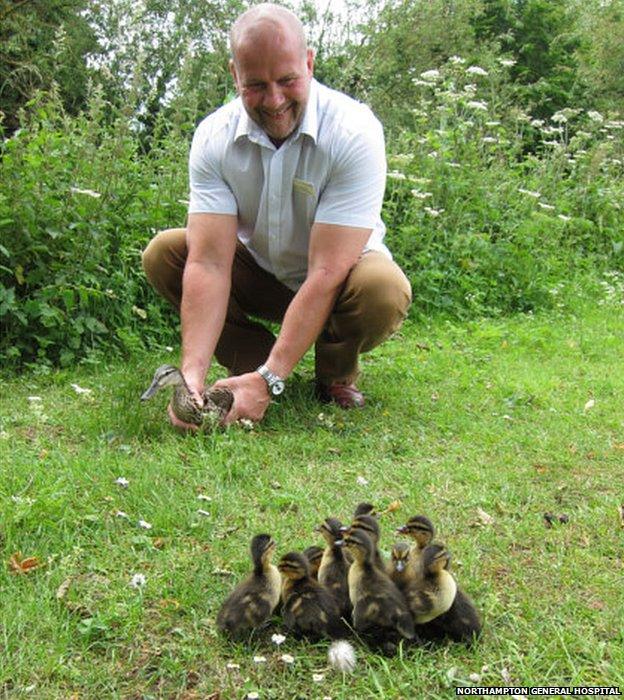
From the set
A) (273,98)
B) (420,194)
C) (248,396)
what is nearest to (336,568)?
(248,396)

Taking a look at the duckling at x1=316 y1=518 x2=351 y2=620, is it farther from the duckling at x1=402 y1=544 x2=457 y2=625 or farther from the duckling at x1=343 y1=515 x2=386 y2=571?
the duckling at x1=402 y1=544 x2=457 y2=625

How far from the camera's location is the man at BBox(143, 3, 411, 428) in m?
4.57

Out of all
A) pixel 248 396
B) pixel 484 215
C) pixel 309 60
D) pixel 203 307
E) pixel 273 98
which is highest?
pixel 309 60

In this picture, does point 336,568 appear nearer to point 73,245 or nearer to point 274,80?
point 274,80

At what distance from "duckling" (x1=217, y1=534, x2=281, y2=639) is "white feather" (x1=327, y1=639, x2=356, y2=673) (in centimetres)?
22

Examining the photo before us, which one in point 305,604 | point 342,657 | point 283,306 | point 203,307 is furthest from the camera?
point 283,306

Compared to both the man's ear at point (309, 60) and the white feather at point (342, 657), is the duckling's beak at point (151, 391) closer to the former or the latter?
the man's ear at point (309, 60)

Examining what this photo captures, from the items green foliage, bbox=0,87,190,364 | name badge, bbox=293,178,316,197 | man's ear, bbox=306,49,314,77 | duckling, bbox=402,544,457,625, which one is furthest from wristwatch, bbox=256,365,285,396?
duckling, bbox=402,544,457,625

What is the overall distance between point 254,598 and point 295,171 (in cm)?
254

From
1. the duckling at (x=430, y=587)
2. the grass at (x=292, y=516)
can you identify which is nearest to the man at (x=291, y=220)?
the grass at (x=292, y=516)

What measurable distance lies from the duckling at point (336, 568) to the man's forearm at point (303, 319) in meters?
1.75

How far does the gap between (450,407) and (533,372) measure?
3.95 ft

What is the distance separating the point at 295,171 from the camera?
15.3 ft

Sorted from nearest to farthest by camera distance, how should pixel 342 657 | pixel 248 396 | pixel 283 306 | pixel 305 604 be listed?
pixel 342 657 < pixel 305 604 < pixel 248 396 < pixel 283 306
